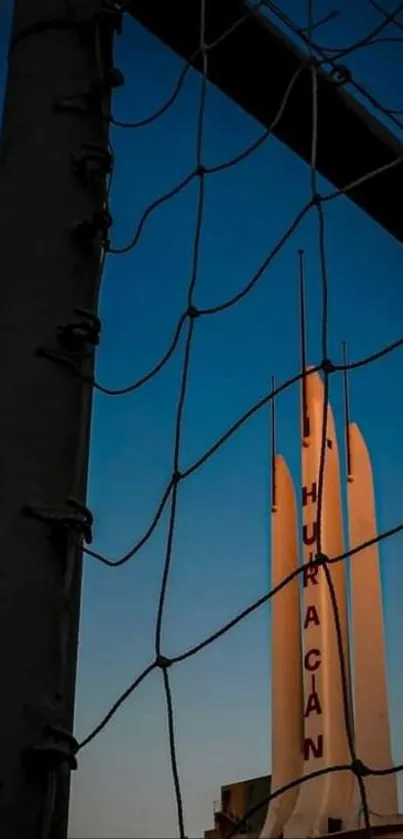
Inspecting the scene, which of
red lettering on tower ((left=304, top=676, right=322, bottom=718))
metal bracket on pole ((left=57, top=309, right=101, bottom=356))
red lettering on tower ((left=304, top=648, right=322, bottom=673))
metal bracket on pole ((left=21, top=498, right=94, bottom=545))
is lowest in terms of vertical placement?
metal bracket on pole ((left=21, top=498, right=94, bottom=545))

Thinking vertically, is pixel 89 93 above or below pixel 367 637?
below

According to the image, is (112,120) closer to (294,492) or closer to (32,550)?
(32,550)

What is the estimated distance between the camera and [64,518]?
1.92ft

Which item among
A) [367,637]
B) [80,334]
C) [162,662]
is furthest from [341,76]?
[367,637]

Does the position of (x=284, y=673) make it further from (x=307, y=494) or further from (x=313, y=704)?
(x=307, y=494)

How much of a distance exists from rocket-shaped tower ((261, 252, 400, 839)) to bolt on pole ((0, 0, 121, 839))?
332cm

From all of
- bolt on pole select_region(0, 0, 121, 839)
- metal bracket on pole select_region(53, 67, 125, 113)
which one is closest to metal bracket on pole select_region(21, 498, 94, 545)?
bolt on pole select_region(0, 0, 121, 839)

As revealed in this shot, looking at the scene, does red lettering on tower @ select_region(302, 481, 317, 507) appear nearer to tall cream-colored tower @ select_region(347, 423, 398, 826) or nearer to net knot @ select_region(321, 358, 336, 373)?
tall cream-colored tower @ select_region(347, 423, 398, 826)

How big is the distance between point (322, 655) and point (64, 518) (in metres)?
3.89

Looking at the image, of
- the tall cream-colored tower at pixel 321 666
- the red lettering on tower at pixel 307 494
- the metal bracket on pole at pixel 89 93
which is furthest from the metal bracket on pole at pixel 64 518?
the red lettering on tower at pixel 307 494

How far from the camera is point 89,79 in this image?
75 centimetres

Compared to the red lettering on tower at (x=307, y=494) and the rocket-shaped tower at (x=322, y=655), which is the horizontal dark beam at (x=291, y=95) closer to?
the rocket-shaped tower at (x=322, y=655)

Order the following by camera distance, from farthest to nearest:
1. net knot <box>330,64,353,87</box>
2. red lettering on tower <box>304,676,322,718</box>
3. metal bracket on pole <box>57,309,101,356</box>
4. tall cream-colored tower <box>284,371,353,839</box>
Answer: red lettering on tower <box>304,676,322,718</box>
tall cream-colored tower <box>284,371,353,839</box>
net knot <box>330,64,353,87</box>
metal bracket on pole <box>57,309,101,356</box>

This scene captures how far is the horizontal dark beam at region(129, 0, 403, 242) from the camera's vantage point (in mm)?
833
